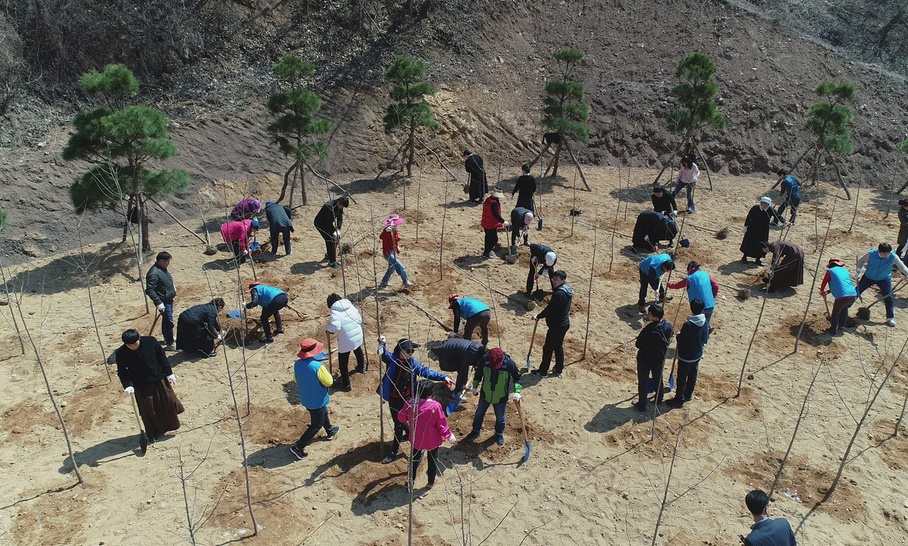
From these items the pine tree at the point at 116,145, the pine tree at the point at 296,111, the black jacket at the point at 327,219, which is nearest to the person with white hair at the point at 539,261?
the black jacket at the point at 327,219

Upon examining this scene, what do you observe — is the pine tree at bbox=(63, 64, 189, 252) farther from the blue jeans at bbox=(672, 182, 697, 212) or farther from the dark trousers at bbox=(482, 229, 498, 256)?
the blue jeans at bbox=(672, 182, 697, 212)

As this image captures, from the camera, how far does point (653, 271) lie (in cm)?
1044

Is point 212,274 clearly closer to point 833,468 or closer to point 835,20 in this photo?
point 833,468

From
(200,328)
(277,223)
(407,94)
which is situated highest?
(407,94)

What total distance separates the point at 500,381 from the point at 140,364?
149 inches

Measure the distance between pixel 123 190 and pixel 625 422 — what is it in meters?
8.95

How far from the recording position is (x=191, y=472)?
7238 millimetres

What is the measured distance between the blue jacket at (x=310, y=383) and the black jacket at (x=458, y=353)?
1537 mm

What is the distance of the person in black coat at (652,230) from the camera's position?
12555 millimetres

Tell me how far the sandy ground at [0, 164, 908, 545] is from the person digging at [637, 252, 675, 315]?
1.14 feet

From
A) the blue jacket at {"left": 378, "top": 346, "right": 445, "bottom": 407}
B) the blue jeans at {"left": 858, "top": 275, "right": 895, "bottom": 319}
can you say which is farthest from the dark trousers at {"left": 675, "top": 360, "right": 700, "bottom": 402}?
the blue jeans at {"left": 858, "top": 275, "right": 895, "bottom": 319}

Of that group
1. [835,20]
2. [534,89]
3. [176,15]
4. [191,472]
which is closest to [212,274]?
[191,472]

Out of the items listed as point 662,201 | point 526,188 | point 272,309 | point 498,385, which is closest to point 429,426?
point 498,385

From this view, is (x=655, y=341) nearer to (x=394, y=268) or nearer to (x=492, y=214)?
(x=394, y=268)
